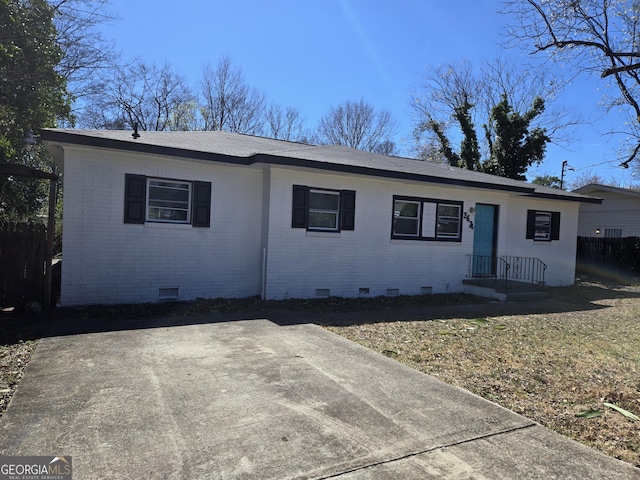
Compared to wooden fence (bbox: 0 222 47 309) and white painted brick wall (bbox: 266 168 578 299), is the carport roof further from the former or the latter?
wooden fence (bbox: 0 222 47 309)

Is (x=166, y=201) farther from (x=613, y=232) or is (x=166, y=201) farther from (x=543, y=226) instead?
(x=613, y=232)

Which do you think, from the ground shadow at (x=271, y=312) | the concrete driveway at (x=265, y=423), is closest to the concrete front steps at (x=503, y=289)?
the ground shadow at (x=271, y=312)

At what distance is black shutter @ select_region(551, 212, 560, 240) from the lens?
14.6m

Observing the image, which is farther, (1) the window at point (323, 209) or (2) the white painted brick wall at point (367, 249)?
(1) the window at point (323, 209)

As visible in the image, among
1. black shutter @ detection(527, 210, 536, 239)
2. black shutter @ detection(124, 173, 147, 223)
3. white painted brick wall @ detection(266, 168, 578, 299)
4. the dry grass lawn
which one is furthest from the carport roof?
the dry grass lawn

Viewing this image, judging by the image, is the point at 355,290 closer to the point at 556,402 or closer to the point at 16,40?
the point at 556,402

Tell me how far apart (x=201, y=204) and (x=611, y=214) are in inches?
855

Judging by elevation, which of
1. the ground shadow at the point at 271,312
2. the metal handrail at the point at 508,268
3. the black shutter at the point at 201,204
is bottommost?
the ground shadow at the point at 271,312

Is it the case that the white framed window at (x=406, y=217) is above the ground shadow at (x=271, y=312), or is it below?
above

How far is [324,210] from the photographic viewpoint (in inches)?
404

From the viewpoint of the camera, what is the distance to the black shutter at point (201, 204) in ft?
29.7

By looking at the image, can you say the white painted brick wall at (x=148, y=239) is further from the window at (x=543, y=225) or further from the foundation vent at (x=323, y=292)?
the window at (x=543, y=225)

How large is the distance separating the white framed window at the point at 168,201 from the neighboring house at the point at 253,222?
21mm

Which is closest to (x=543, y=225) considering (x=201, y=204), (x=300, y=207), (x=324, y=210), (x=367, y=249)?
(x=367, y=249)
